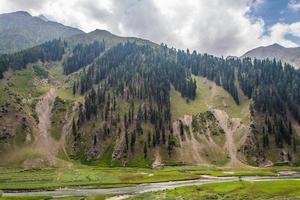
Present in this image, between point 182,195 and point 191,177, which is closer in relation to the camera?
point 182,195

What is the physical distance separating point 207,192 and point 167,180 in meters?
48.5

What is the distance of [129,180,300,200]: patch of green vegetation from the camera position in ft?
315

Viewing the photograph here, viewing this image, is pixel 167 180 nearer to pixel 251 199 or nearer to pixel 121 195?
pixel 121 195

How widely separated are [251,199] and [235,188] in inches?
649

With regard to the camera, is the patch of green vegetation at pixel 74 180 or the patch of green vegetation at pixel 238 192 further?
the patch of green vegetation at pixel 74 180

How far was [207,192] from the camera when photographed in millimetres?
106250

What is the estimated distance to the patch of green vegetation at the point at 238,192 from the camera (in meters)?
96.0

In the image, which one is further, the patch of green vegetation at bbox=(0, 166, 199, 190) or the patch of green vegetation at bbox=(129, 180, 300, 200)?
the patch of green vegetation at bbox=(0, 166, 199, 190)

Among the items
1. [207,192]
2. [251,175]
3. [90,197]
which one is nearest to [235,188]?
[207,192]

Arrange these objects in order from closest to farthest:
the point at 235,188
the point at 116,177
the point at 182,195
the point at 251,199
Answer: the point at 251,199 → the point at 182,195 → the point at 235,188 → the point at 116,177

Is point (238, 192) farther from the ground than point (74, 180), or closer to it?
closer to it

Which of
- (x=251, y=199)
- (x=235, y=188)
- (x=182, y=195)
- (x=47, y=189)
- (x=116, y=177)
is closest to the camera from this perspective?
(x=251, y=199)

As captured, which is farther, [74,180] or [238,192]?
[74,180]

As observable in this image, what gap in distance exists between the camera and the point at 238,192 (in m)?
103
